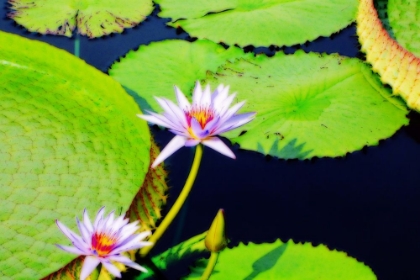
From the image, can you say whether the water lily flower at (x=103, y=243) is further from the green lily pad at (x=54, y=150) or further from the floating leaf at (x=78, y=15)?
the floating leaf at (x=78, y=15)

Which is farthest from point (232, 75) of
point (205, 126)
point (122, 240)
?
point (122, 240)

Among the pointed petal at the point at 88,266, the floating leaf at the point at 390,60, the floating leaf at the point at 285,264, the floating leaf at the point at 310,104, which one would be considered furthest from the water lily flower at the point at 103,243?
the floating leaf at the point at 390,60

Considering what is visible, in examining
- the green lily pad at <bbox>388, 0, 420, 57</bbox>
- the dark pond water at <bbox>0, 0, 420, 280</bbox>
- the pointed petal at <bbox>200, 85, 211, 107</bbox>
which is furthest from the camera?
the green lily pad at <bbox>388, 0, 420, 57</bbox>

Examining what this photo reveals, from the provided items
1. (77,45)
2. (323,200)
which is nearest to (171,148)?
(323,200)

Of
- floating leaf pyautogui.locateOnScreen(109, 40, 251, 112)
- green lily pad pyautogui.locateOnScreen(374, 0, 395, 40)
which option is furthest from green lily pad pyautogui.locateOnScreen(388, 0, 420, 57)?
floating leaf pyautogui.locateOnScreen(109, 40, 251, 112)

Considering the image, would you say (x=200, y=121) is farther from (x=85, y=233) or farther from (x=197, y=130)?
(x=85, y=233)

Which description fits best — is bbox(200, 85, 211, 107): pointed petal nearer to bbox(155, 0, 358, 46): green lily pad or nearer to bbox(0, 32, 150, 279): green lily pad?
bbox(0, 32, 150, 279): green lily pad

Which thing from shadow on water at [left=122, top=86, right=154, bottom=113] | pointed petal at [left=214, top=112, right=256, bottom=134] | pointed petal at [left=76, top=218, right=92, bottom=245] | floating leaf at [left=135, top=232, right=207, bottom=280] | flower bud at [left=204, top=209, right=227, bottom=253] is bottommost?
floating leaf at [left=135, top=232, right=207, bottom=280]

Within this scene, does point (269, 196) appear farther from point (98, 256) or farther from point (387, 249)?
point (98, 256)
